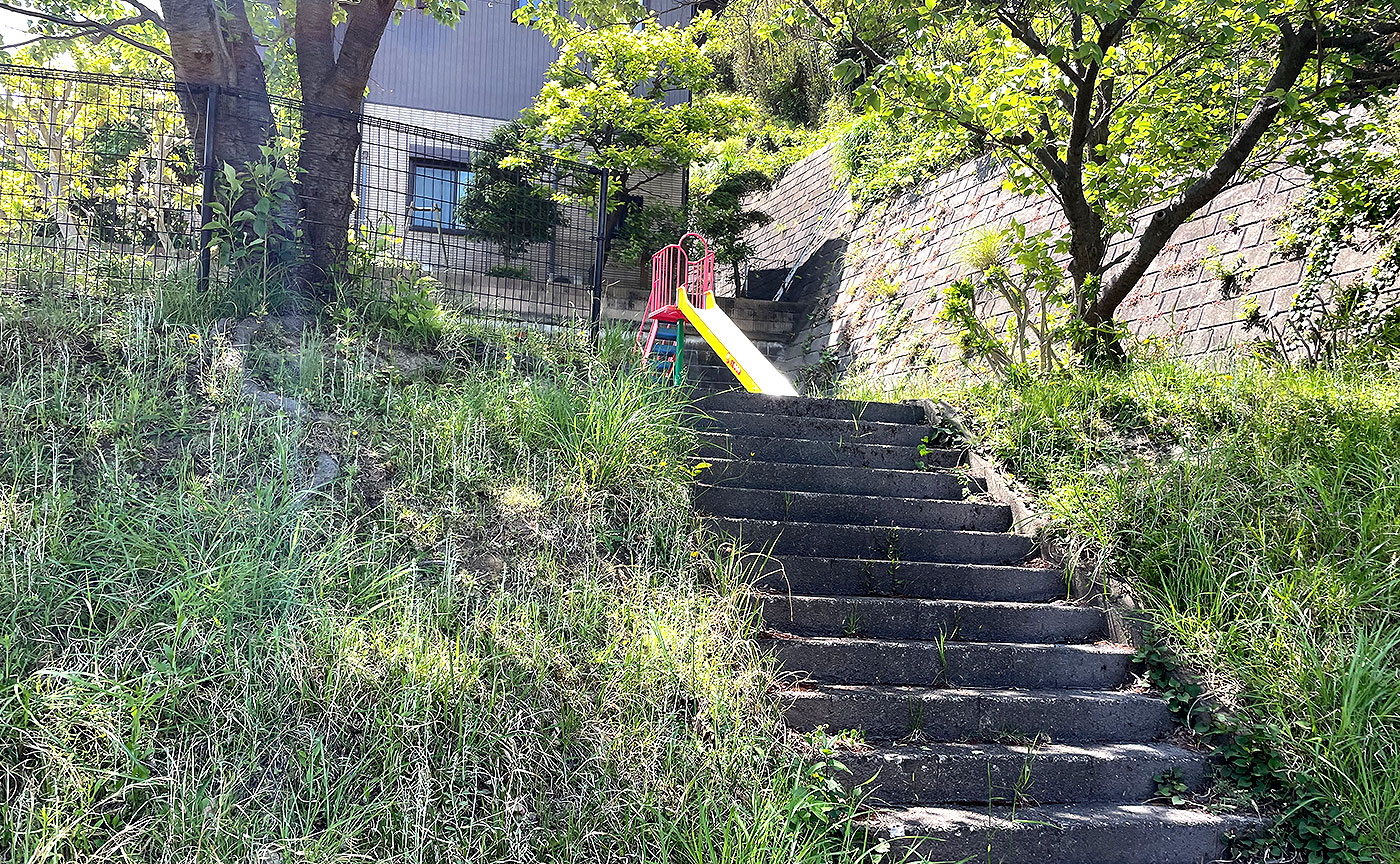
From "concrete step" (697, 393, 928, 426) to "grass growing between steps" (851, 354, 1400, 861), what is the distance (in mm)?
659

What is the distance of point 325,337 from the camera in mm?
5047

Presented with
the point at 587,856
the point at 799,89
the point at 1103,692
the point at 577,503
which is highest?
the point at 799,89

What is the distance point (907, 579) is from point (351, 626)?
258 cm

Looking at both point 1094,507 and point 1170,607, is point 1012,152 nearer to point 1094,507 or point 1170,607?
point 1094,507

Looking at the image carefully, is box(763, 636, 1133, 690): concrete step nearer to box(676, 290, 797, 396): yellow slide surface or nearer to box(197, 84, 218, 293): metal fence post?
box(676, 290, 797, 396): yellow slide surface

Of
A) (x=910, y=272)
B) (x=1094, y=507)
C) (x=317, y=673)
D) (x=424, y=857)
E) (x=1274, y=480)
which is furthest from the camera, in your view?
(x=910, y=272)

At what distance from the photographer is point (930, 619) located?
4.09 meters

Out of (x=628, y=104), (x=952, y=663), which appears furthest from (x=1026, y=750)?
(x=628, y=104)

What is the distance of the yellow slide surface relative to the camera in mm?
7000

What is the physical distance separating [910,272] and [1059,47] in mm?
6203

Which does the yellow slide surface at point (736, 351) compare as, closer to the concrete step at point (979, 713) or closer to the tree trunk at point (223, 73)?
the concrete step at point (979, 713)

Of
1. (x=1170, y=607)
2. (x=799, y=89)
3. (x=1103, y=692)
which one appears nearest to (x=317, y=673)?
(x=1103, y=692)

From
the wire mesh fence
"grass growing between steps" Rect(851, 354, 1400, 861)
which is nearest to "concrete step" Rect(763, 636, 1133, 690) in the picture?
"grass growing between steps" Rect(851, 354, 1400, 861)

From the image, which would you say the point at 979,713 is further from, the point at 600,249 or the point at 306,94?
the point at 306,94
